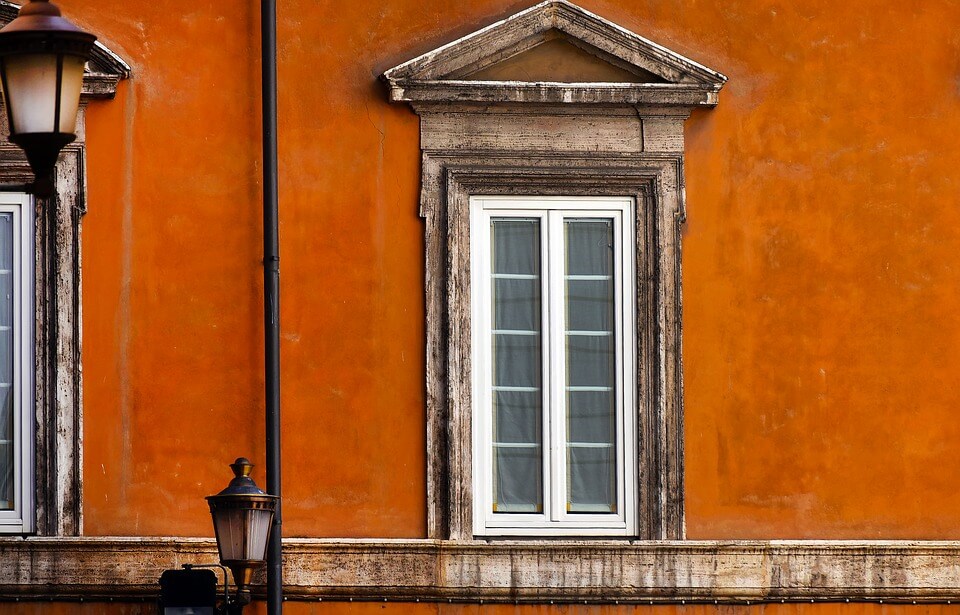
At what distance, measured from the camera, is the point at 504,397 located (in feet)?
32.1

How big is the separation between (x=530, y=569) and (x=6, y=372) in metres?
3.01

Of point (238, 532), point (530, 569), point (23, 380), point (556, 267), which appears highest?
point (556, 267)

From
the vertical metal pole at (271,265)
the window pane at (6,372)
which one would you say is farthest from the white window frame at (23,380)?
the vertical metal pole at (271,265)

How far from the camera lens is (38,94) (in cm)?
650

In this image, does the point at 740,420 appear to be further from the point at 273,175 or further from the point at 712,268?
the point at 273,175

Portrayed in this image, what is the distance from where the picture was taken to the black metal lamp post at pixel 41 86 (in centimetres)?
648

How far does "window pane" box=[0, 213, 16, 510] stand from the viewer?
9.53 m

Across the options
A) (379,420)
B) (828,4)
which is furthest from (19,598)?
(828,4)

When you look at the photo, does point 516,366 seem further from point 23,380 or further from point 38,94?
point 38,94

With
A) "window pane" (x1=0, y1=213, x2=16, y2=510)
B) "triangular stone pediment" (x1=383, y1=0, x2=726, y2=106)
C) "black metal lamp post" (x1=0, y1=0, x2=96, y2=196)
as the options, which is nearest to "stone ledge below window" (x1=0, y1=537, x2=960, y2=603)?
"window pane" (x1=0, y1=213, x2=16, y2=510)

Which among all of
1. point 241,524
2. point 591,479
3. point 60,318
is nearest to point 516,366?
point 591,479

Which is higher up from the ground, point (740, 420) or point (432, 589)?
point (740, 420)

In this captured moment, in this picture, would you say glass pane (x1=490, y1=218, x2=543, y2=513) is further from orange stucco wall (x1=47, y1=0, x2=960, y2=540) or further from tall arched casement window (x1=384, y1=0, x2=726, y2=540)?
orange stucco wall (x1=47, y1=0, x2=960, y2=540)

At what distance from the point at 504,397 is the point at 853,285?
80.0 inches
